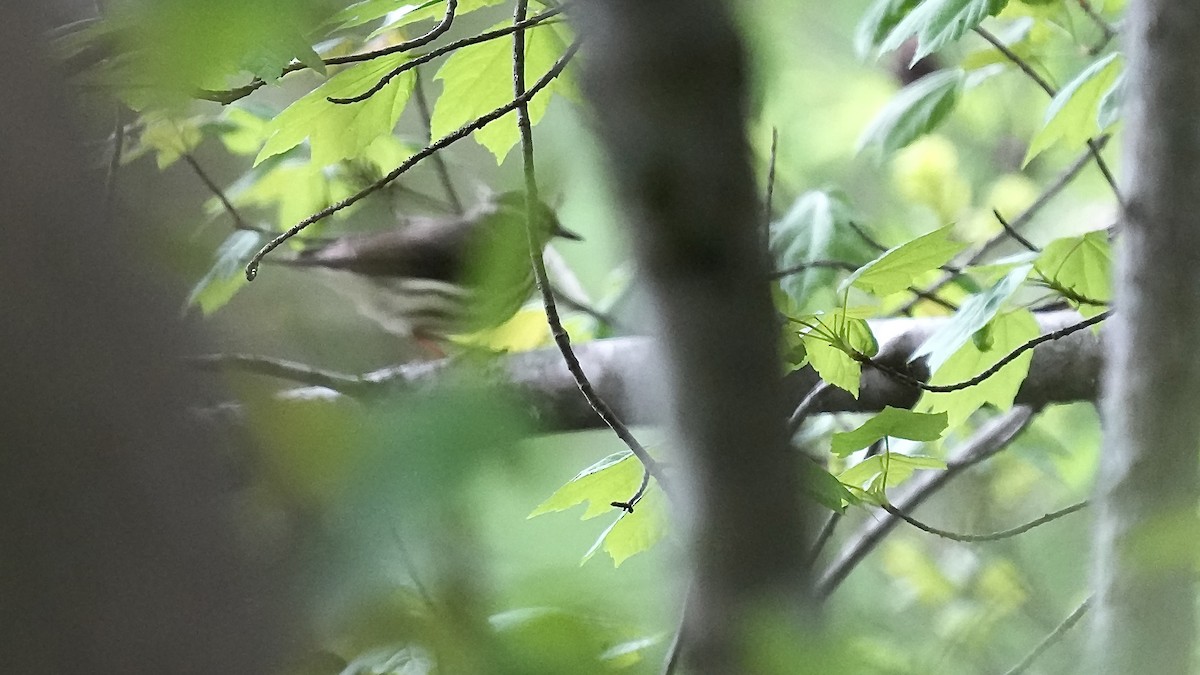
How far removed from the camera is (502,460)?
15 cm

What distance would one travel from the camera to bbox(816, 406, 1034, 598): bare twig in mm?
722

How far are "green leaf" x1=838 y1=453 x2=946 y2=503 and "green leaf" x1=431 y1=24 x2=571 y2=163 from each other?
0.25m

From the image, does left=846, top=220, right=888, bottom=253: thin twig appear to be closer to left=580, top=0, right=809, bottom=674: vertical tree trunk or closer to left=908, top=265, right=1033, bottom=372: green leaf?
left=908, top=265, right=1033, bottom=372: green leaf

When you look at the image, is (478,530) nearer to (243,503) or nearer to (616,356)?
(243,503)

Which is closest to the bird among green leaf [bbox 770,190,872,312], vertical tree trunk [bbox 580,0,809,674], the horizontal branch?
the horizontal branch

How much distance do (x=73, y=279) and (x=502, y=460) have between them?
7 centimetres

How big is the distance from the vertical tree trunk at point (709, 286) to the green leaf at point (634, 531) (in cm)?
28

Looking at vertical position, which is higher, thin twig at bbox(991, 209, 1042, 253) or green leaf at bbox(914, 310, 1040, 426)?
thin twig at bbox(991, 209, 1042, 253)

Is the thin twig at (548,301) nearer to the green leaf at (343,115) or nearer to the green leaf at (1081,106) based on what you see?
the green leaf at (343,115)

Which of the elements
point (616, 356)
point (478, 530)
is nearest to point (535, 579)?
point (478, 530)

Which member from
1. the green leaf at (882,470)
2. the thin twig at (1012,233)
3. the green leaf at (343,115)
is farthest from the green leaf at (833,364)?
the green leaf at (343,115)

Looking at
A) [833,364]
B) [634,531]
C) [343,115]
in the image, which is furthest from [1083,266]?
[343,115]

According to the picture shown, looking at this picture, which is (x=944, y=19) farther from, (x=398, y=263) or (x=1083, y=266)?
(x=398, y=263)

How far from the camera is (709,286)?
0.15 meters
